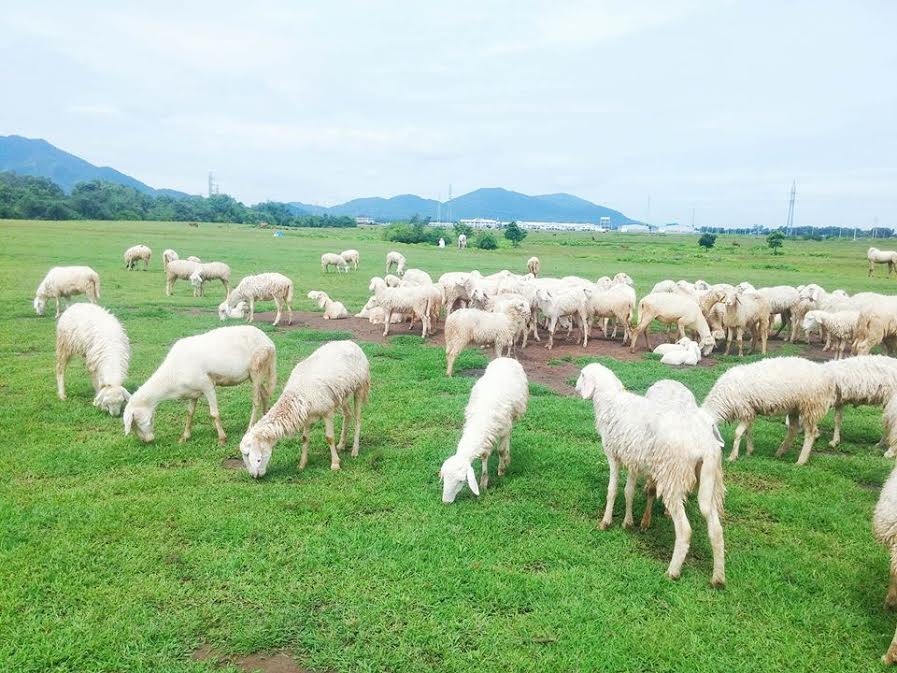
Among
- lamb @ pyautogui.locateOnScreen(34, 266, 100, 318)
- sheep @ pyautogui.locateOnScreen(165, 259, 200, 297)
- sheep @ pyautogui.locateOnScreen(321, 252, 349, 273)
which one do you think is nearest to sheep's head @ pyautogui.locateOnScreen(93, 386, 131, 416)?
lamb @ pyautogui.locateOnScreen(34, 266, 100, 318)

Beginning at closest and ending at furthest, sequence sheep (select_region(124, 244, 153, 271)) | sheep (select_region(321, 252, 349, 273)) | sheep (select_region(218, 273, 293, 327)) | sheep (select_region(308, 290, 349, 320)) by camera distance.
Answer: sheep (select_region(218, 273, 293, 327)), sheep (select_region(308, 290, 349, 320)), sheep (select_region(124, 244, 153, 271)), sheep (select_region(321, 252, 349, 273))

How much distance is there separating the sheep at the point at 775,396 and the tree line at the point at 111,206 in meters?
94.0

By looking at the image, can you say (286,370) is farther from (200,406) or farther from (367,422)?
(367,422)

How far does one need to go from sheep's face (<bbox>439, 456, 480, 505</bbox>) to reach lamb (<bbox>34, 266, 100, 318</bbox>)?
1515cm

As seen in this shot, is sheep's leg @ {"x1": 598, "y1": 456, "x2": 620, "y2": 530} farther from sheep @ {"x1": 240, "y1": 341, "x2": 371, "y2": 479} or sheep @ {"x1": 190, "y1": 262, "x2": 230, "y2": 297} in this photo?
sheep @ {"x1": 190, "y1": 262, "x2": 230, "y2": 297}

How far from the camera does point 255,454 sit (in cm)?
716

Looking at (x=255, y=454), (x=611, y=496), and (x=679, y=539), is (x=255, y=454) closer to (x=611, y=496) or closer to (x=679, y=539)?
(x=611, y=496)

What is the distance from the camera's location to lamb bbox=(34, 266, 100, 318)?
55.8ft

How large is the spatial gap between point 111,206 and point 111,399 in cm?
10165

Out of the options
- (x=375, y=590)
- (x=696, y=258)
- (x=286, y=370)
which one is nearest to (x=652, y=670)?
(x=375, y=590)

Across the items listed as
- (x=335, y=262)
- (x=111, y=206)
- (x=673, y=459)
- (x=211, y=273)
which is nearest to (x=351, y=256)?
(x=335, y=262)

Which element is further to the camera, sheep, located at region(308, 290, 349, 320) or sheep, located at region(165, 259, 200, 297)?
sheep, located at region(165, 259, 200, 297)

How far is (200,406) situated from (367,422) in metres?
3.20

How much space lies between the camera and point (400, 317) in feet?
61.0
